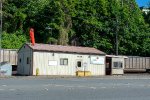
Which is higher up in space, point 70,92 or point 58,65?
point 58,65

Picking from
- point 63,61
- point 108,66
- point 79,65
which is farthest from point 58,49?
point 108,66

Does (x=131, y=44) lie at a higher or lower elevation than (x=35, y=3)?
lower

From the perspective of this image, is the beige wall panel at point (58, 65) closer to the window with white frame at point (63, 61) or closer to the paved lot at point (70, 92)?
the window with white frame at point (63, 61)

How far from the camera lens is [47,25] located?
75250mm

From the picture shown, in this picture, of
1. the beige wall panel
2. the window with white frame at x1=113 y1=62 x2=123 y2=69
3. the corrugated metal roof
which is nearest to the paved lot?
the beige wall panel

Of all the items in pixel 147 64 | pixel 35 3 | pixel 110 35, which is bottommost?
pixel 147 64

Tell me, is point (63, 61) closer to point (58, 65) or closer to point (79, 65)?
point (58, 65)

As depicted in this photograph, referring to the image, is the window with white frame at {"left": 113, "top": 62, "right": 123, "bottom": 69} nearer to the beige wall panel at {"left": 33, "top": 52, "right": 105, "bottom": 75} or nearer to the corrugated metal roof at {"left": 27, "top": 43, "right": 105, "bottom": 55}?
the beige wall panel at {"left": 33, "top": 52, "right": 105, "bottom": 75}

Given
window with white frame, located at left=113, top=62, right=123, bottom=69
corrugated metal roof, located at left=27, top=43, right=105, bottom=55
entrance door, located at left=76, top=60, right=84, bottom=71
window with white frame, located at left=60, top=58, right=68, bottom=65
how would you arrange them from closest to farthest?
corrugated metal roof, located at left=27, top=43, right=105, bottom=55 < window with white frame, located at left=60, top=58, right=68, bottom=65 < entrance door, located at left=76, top=60, right=84, bottom=71 < window with white frame, located at left=113, top=62, right=123, bottom=69

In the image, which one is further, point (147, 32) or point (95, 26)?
point (147, 32)

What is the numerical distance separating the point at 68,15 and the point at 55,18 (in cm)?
266

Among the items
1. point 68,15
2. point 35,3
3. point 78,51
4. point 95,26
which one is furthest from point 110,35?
point 78,51

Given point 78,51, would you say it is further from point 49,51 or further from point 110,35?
point 110,35

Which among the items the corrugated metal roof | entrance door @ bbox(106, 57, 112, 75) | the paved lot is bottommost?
the paved lot
